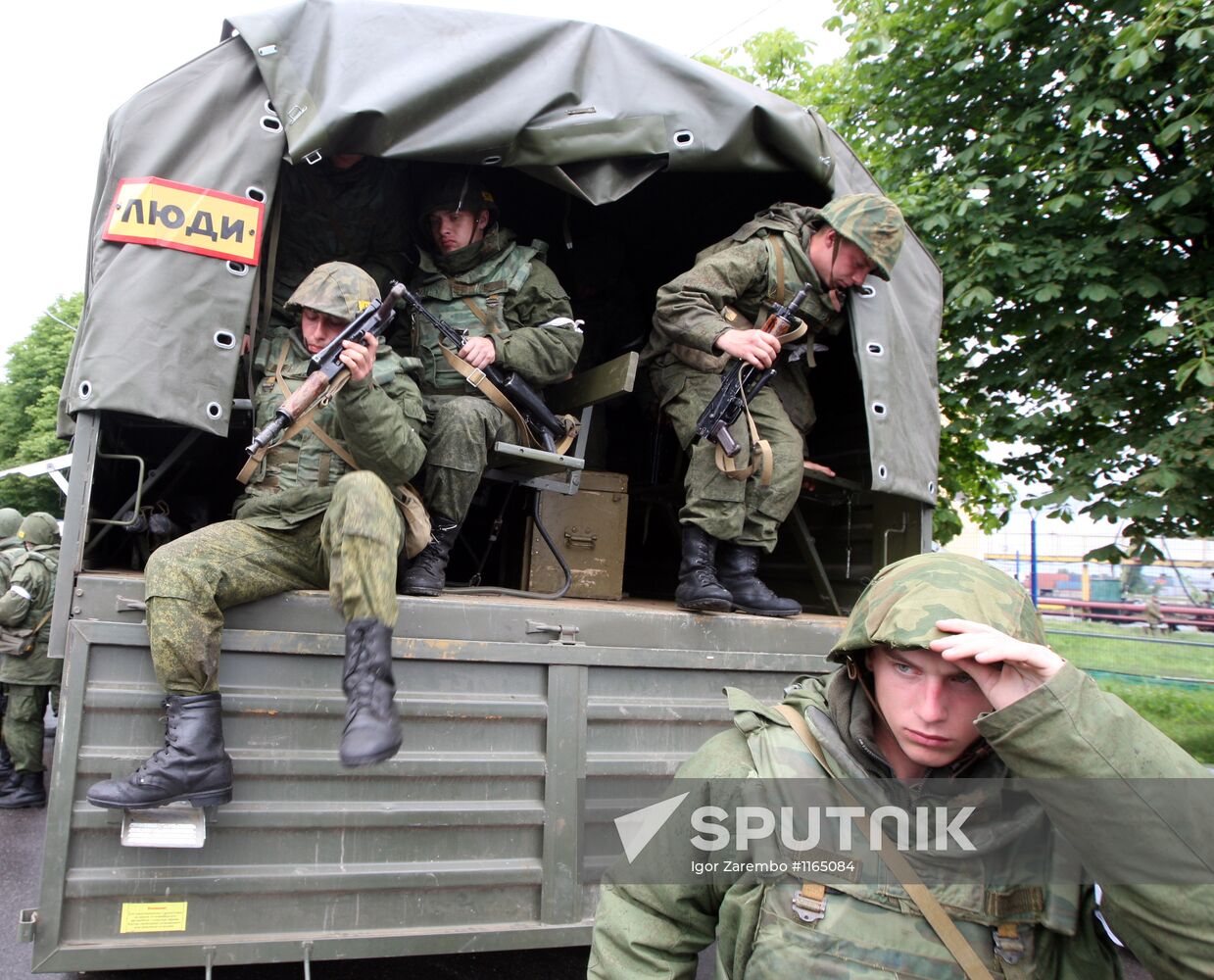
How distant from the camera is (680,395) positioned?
3.72 meters

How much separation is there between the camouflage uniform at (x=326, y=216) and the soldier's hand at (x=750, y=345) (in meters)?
1.49

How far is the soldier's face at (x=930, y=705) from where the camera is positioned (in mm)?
1488

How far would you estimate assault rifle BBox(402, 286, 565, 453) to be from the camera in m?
3.66

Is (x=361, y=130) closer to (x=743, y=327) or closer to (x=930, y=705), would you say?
(x=743, y=327)

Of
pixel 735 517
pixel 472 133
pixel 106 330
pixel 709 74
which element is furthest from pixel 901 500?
pixel 106 330

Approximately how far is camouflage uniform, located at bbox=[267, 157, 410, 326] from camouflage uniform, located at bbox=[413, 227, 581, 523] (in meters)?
0.30

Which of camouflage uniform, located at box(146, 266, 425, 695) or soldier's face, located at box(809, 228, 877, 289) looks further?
soldier's face, located at box(809, 228, 877, 289)

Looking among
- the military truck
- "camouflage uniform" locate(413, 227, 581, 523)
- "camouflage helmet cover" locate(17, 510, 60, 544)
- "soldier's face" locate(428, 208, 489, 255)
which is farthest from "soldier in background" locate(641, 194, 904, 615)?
"camouflage helmet cover" locate(17, 510, 60, 544)

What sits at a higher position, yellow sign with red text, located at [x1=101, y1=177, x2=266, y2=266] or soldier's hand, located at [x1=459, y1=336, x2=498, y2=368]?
yellow sign with red text, located at [x1=101, y1=177, x2=266, y2=266]

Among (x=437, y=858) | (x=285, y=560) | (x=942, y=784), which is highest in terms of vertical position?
(x=285, y=560)

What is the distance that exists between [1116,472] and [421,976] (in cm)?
443

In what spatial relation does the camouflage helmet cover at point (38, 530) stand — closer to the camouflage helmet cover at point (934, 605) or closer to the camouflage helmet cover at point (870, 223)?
the camouflage helmet cover at point (870, 223)

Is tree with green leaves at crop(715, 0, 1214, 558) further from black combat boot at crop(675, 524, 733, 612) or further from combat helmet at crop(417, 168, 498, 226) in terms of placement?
combat helmet at crop(417, 168, 498, 226)

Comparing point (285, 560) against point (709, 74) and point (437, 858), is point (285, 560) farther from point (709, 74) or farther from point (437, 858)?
point (709, 74)
